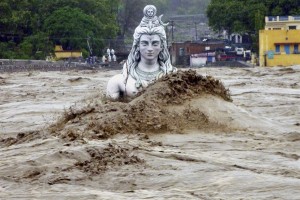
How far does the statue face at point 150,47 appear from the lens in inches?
590

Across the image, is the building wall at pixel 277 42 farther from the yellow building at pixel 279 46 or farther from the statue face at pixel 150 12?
the statue face at pixel 150 12

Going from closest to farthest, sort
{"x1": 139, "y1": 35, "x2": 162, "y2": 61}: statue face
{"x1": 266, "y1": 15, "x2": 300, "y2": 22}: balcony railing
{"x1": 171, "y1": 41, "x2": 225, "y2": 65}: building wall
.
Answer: {"x1": 139, "y1": 35, "x2": 162, "y2": 61}: statue face, {"x1": 266, "y1": 15, "x2": 300, "y2": 22}: balcony railing, {"x1": 171, "y1": 41, "x2": 225, "y2": 65}: building wall

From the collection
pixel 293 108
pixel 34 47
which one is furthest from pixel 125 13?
pixel 293 108

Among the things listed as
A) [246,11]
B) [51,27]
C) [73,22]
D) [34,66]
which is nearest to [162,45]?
[34,66]

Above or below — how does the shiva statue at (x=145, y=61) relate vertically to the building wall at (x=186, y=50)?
above

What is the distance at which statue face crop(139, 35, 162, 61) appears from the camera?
15.0 m

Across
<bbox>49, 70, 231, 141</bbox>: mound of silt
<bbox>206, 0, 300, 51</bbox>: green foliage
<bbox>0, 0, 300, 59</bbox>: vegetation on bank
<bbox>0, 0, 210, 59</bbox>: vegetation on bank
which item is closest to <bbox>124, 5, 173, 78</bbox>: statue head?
<bbox>49, 70, 231, 141</bbox>: mound of silt

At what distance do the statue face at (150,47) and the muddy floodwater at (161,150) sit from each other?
1.57m

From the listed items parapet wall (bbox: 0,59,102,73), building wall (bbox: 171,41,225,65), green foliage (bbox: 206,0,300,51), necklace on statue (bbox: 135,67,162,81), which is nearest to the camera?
necklace on statue (bbox: 135,67,162,81)

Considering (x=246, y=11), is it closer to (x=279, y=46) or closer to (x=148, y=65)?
(x=279, y=46)

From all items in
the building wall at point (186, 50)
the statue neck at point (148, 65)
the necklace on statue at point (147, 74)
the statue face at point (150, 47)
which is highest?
the statue face at point (150, 47)

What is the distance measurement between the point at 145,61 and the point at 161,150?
4.93m

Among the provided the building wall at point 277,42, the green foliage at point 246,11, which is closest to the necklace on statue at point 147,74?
the building wall at point 277,42

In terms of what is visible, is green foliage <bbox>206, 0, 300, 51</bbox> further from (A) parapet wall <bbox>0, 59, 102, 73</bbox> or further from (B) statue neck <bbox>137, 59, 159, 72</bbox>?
(B) statue neck <bbox>137, 59, 159, 72</bbox>
